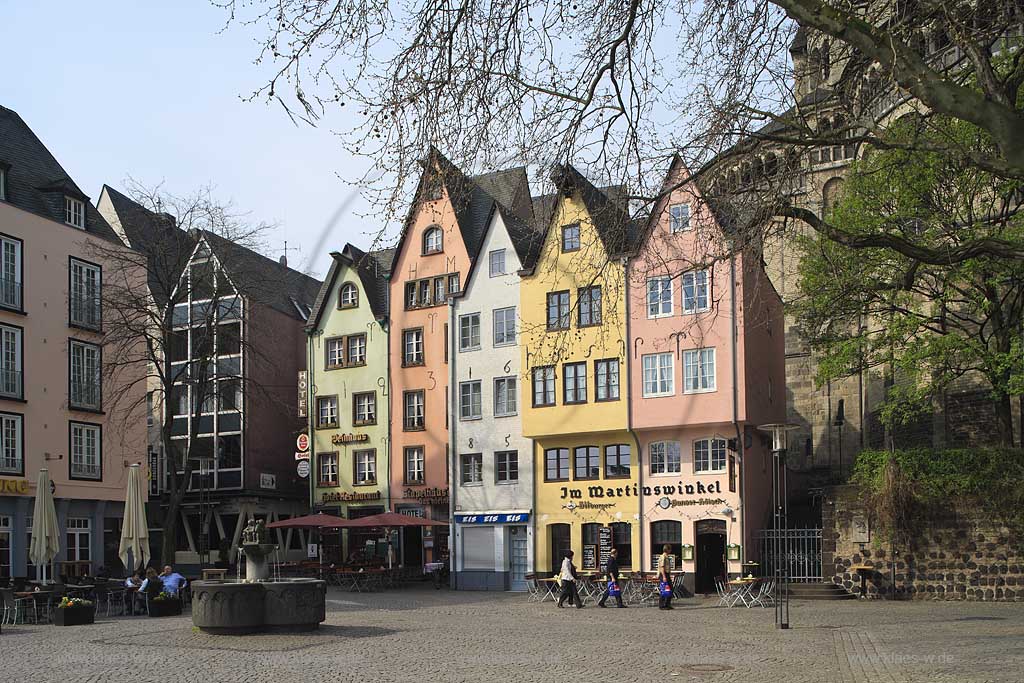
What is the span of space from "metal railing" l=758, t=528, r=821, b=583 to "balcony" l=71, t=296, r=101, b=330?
25.5m

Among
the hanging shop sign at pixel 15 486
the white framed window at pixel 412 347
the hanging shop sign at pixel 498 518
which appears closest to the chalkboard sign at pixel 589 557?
the hanging shop sign at pixel 498 518

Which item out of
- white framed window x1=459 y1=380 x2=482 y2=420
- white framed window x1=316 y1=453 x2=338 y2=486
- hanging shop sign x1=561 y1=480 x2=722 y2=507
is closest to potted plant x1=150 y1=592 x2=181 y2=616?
hanging shop sign x1=561 y1=480 x2=722 y2=507

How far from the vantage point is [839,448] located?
2047 inches

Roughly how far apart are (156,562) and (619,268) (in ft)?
125

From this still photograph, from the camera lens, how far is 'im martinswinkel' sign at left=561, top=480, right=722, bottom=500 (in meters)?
38.8

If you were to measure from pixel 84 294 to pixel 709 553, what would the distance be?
80.4 feet

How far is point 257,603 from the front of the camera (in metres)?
21.8

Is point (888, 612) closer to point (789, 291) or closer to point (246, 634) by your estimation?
point (246, 634)

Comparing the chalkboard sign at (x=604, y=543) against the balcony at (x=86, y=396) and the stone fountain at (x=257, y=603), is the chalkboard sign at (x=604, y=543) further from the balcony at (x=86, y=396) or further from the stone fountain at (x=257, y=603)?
the balcony at (x=86, y=396)

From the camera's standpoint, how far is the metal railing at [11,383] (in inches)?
1567

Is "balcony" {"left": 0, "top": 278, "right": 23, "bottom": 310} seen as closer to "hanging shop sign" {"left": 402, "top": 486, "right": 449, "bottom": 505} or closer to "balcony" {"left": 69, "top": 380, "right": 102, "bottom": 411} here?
"balcony" {"left": 69, "top": 380, "right": 102, "bottom": 411}

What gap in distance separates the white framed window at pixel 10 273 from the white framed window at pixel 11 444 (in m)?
3.83

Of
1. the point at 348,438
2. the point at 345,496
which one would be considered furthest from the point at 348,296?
the point at 345,496

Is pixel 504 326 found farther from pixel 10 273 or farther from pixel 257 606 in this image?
pixel 257 606
